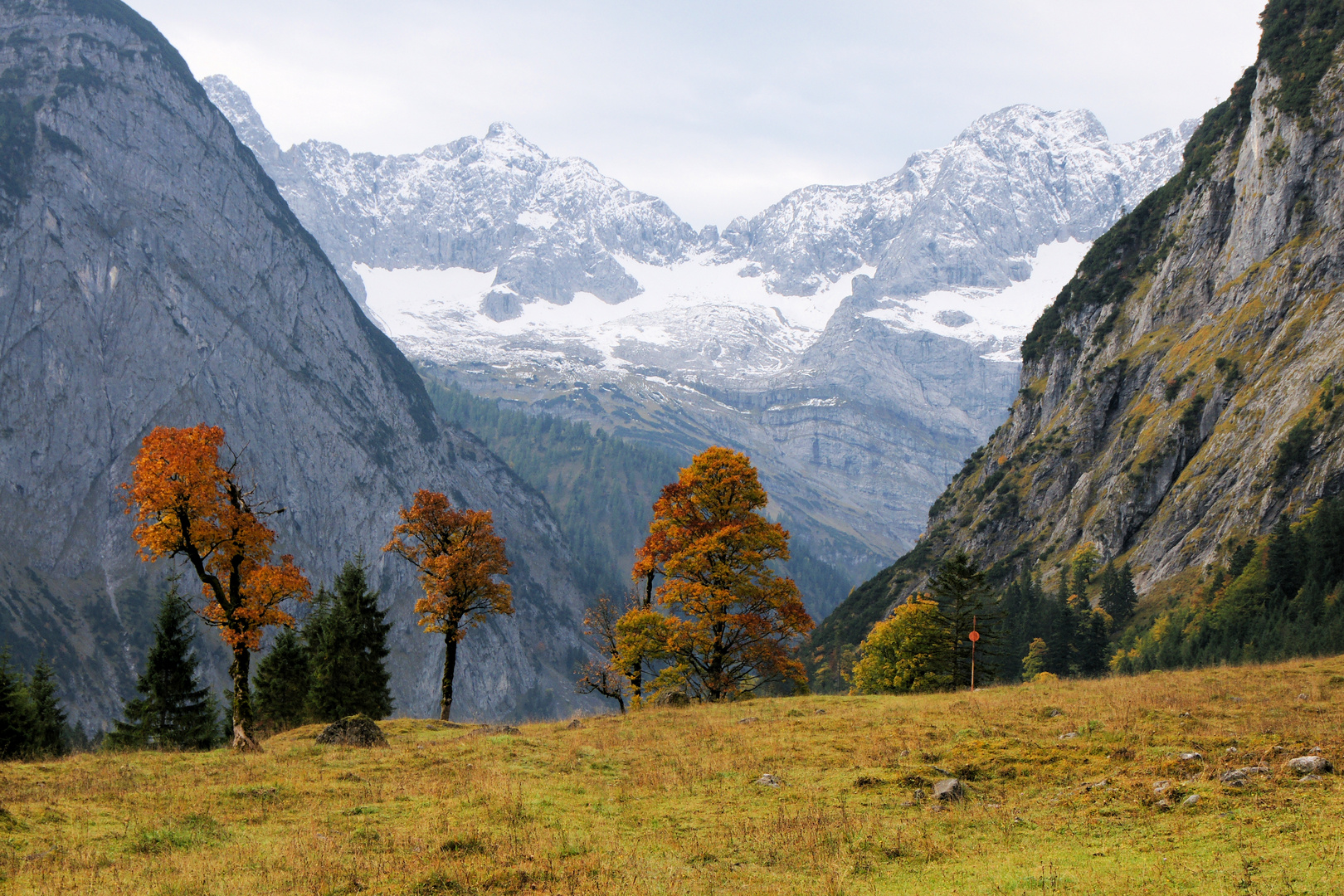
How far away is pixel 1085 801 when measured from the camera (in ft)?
61.5

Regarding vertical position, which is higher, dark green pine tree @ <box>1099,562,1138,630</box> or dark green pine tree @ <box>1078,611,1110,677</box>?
dark green pine tree @ <box>1099,562,1138,630</box>

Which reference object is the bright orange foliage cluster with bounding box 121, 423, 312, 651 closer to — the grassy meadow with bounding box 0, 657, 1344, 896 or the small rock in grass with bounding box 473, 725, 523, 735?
the grassy meadow with bounding box 0, 657, 1344, 896

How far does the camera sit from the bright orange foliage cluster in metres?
33.2

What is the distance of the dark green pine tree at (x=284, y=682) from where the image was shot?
190 ft

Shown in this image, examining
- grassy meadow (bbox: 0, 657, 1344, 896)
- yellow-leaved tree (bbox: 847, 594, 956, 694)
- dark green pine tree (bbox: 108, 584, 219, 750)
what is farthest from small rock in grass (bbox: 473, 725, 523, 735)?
yellow-leaved tree (bbox: 847, 594, 956, 694)

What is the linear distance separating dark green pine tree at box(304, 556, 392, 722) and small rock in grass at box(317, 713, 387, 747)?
862 inches

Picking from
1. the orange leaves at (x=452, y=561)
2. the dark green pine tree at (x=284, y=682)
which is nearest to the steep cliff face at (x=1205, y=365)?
the orange leaves at (x=452, y=561)

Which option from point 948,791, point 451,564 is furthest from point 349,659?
point 948,791

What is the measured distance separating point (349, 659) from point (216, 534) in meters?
21.5

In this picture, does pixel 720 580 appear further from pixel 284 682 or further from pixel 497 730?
pixel 284 682

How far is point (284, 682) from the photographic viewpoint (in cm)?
5853

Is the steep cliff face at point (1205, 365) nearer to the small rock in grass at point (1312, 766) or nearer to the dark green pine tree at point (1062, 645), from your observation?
the dark green pine tree at point (1062, 645)

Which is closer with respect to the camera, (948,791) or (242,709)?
(948,791)

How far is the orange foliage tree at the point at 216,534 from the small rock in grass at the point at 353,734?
3.04 metres
